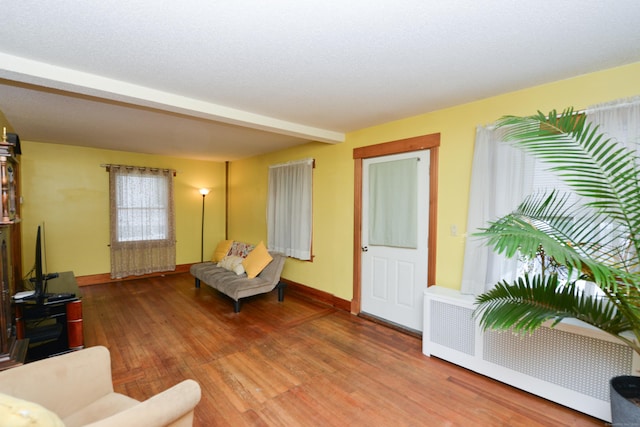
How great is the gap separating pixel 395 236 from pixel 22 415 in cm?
306

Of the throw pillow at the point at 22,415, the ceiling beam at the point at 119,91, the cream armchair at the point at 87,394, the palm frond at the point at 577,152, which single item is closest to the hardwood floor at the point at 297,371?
the cream armchair at the point at 87,394

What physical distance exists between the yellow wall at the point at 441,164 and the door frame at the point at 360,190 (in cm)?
6

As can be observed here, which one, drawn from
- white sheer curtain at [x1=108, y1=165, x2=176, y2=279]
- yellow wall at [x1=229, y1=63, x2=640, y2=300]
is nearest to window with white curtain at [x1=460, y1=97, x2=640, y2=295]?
yellow wall at [x1=229, y1=63, x2=640, y2=300]

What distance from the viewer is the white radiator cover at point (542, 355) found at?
186 centimetres

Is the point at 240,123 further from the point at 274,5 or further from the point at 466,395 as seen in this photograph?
the point at 466,395

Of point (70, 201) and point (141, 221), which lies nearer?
point (70, 201)

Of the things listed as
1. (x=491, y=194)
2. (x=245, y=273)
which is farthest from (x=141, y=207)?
(x=491, y=194)

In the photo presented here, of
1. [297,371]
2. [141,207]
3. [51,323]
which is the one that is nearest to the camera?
[297,371]

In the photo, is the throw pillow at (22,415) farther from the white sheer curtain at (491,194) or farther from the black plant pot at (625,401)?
the white sheer curtain at (491,194)

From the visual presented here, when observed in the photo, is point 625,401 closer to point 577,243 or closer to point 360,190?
point 577,243

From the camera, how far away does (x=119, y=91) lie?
2.26 m

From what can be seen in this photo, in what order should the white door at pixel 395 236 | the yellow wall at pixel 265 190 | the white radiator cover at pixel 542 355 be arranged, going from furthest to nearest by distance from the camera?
the white door at pixel 395 236 < the yellow wall at pixel 265 190 < the white radiator cover at pixel 542 355

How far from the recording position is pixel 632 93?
6.34 feet

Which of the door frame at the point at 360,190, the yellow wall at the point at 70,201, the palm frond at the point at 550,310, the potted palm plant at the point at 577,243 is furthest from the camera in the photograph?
the yellow wall at the point at 70,201
